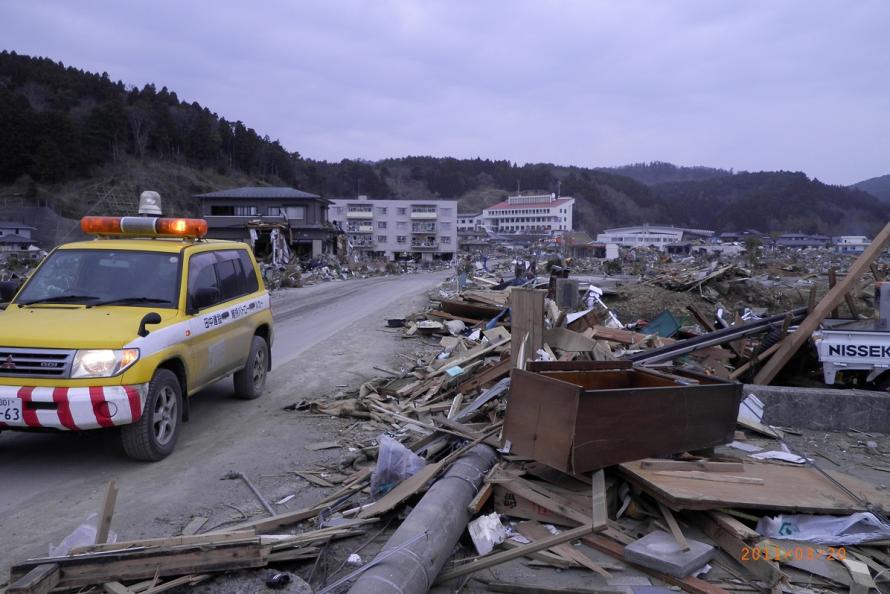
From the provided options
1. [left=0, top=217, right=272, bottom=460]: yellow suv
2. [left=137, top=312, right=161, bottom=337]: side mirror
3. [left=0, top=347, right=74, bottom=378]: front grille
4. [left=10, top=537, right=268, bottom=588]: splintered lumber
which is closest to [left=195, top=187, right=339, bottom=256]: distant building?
[left=0, top=217, right=272, bottom=460]: yellow suv

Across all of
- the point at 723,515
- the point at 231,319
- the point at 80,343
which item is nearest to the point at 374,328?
the point at 231,319

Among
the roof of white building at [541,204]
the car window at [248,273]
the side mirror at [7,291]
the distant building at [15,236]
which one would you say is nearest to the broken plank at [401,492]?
the car window at [248,273]

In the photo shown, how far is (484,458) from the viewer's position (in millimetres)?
5340

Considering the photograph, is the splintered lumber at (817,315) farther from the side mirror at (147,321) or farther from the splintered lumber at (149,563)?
the side mirror at (147,321)

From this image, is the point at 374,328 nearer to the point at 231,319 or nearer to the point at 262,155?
the point at 231,319

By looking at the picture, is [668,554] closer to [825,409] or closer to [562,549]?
[562,549]

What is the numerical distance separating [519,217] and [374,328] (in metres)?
127

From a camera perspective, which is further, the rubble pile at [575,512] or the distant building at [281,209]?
the distant building at [281,209]

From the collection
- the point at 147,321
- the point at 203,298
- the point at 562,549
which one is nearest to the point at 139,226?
the point at 203,298

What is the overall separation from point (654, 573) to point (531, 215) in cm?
13669

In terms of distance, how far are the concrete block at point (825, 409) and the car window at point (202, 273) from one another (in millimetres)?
6534

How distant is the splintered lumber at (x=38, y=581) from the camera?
3.37 m

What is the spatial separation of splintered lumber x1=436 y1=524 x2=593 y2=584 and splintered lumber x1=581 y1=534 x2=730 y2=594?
0.23 metres

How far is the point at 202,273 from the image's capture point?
718 centimetres
